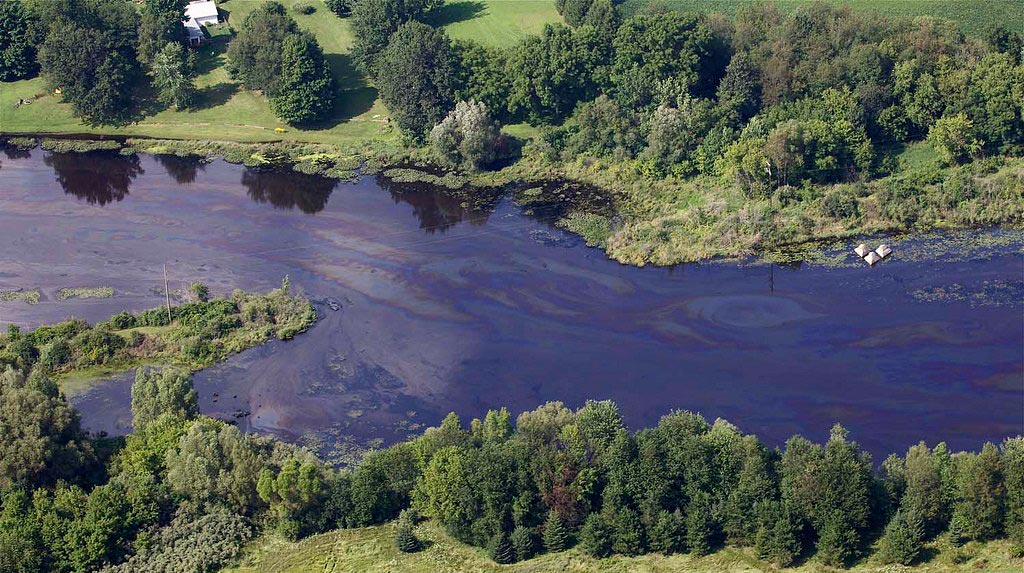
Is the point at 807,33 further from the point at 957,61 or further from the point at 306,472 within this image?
the point at 306,472

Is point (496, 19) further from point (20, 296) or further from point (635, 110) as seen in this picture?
point (20, 296)

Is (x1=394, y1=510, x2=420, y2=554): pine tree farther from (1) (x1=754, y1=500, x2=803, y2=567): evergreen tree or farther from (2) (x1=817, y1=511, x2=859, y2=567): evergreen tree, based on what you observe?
(2) (x1=817, y1=511, x2=859, y2=567): evergreen tree

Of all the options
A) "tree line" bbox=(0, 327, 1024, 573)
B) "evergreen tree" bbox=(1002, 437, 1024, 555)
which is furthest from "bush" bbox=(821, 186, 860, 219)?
"evergreen tree" bbox=(1002, 437, 1024, 555)

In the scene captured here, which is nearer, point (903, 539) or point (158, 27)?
point (903, 539)

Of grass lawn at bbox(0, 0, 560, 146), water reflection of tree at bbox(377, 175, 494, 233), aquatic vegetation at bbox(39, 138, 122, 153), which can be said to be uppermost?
grass lawn at bbox(0, 0, 560, 146)

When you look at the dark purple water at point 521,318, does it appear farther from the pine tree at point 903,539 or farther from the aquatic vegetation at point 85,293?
the pine tree at point 903,539

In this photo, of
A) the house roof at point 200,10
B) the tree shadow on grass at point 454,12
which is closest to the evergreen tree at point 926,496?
the tree shadow on grass at point 454,12

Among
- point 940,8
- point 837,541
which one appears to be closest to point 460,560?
point 837,541
